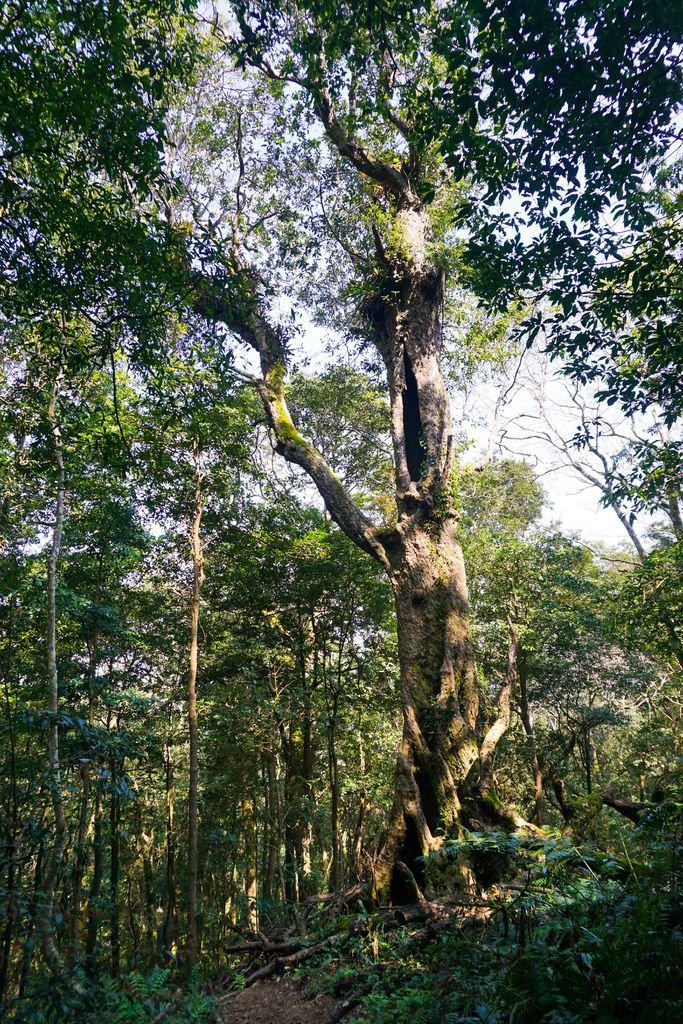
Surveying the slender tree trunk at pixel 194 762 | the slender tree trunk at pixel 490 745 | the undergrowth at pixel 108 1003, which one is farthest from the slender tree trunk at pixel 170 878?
the slender tree trunk at pixel 490 745

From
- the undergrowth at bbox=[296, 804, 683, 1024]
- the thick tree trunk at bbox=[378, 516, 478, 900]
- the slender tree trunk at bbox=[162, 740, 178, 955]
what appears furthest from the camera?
the slender tree trunk at bbox=[162, 740, 178, 955]

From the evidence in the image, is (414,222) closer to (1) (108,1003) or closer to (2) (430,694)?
(2) (430,694)

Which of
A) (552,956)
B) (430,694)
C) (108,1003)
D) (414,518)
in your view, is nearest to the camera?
(552,956)

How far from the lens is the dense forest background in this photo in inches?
146

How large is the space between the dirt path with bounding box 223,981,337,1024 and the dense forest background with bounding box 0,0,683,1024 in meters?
0.17

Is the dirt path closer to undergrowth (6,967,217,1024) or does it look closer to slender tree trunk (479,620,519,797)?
undergrowth (6,967,217,1024)

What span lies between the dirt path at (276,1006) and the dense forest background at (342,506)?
0.17m

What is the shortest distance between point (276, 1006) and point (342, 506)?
554cm

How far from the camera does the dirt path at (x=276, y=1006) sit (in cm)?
458

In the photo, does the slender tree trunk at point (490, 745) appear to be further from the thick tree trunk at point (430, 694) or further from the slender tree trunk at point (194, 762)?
the slender tree trunk at point (194, 762)

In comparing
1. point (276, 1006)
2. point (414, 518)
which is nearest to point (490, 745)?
point (414, 518)

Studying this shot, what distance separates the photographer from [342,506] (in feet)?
27.5

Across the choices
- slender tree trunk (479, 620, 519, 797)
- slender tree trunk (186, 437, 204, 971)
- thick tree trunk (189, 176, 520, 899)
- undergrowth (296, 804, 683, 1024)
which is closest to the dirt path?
undergrowth (296, 804, 683, 1024)

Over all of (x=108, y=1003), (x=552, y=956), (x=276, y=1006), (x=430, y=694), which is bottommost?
(x=276, y=1006)
